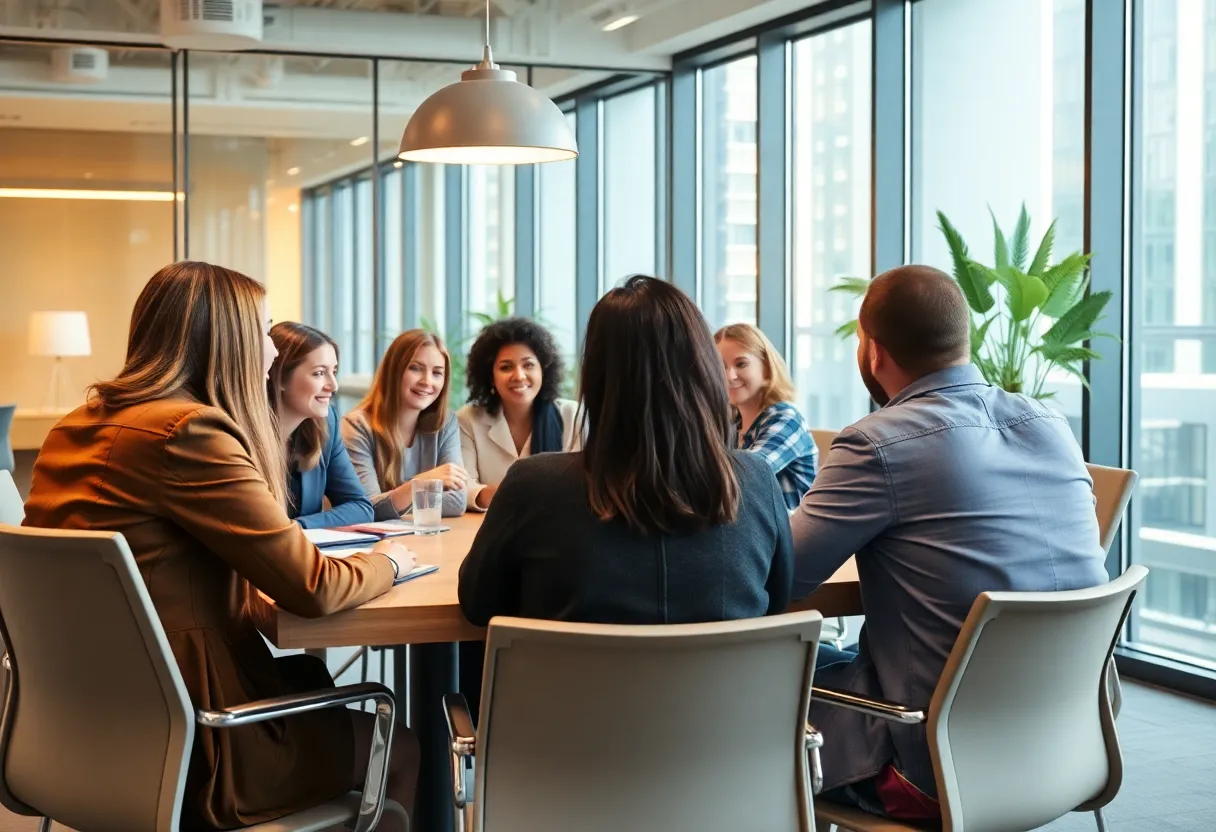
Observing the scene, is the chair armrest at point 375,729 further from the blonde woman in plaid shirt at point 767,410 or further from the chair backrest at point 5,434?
the chair backrest at point 5,434

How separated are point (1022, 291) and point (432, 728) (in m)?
2.83

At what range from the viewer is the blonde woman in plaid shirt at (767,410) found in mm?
3686

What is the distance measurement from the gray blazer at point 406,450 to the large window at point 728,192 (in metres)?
3.31

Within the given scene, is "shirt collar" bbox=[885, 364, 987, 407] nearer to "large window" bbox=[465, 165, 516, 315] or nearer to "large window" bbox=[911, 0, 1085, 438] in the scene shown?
"large window" bbox=[911, 0, 1085, 438]

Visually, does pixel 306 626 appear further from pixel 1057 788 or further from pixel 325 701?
pixel 1057 788

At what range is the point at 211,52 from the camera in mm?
6801

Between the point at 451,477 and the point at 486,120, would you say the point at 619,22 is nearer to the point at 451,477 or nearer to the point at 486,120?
the point at 486,120

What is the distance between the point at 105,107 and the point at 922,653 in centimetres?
586

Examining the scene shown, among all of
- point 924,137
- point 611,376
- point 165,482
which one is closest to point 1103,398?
point 924,137

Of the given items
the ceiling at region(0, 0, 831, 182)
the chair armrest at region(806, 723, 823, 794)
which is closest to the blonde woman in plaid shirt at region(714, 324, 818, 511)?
the chair armrest at region(806, 723, 823, 794)

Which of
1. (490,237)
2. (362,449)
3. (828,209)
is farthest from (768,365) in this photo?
(490,237)

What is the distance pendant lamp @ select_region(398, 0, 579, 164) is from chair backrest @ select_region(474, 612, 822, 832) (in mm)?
1825

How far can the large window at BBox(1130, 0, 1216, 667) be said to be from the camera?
4.51 meters

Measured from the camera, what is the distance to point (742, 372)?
154 inches
